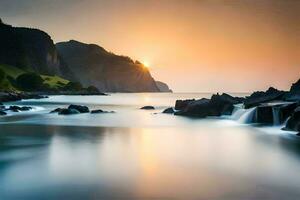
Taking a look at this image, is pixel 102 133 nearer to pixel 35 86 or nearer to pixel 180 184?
pixel 180 184

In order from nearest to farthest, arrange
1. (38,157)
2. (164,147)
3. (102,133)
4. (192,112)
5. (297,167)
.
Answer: (297,167)
(38,157)
(164,147)
(102,133)
(192,112)

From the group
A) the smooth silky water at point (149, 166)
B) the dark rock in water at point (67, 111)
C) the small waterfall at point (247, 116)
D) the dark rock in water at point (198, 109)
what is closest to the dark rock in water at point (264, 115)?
the small waterfall at point (247, 116)

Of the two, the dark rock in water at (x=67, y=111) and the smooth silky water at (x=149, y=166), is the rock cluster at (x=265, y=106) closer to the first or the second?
the smooth silky water at (x=149, y=166)

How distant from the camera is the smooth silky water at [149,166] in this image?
43.0 feet

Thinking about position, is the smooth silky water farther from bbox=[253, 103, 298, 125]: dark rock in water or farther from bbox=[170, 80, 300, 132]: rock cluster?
bbox=[253, 103, 298, 125]: dark rock in water

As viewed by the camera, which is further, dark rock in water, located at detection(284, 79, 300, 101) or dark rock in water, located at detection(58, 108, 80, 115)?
dark rock in water, located at detection(58, 108, 80, 115)

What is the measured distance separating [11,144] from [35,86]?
137m

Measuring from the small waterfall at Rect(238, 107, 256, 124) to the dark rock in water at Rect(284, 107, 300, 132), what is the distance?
8.43 m

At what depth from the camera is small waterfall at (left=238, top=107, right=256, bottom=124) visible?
4111 cm

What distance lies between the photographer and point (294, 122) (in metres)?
31.8

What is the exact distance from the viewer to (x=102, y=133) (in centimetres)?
3253

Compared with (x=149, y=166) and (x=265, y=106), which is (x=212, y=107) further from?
(x=149, y=166)

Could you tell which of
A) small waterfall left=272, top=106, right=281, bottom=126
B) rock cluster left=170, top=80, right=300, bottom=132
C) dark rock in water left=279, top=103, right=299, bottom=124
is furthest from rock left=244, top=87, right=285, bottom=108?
dark rock in water left=279, top=103, right=299, bottom=124

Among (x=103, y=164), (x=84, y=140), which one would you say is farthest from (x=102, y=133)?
→ (x=103, y=164)
